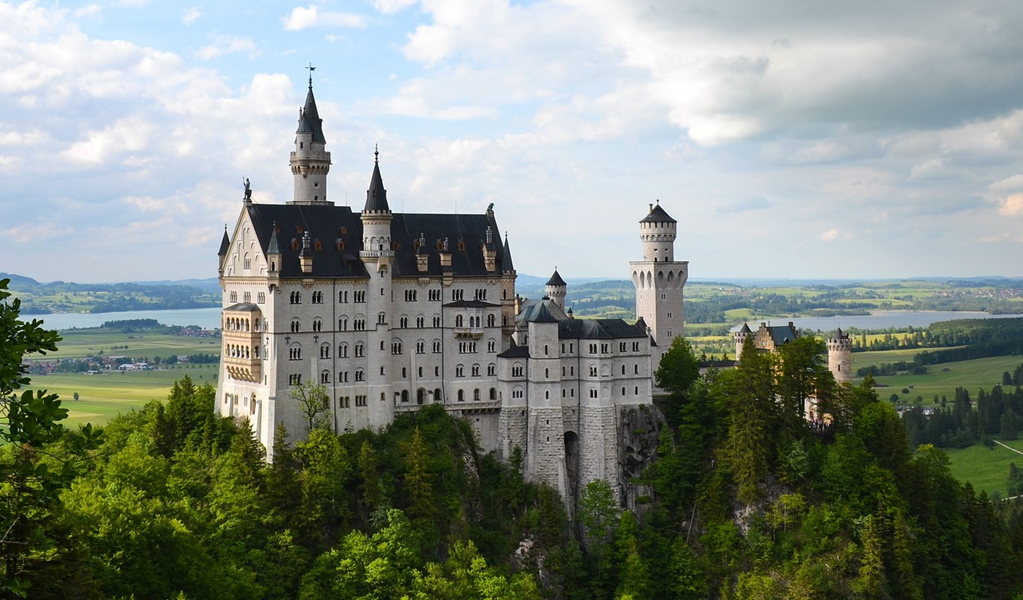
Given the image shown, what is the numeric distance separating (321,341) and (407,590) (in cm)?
2214

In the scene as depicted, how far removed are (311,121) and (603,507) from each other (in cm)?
4223

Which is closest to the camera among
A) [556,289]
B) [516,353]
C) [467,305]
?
[516,353]

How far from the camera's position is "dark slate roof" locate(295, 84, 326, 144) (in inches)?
3959

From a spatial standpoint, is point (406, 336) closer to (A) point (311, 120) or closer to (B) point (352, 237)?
(B) point (352, 237)

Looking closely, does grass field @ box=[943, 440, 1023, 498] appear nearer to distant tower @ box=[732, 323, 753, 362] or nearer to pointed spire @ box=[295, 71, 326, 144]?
distant tower @ box=[732, 323, 753, 362]

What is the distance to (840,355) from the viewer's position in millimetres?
116812

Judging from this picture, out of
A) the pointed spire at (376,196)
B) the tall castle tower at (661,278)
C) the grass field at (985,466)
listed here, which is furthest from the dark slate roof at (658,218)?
the grass field at (985,466)

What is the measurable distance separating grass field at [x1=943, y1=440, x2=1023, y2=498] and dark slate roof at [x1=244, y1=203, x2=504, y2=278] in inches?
4104

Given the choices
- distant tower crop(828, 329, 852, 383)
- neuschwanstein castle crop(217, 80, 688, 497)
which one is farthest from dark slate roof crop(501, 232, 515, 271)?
distant tower crop(828, 329, 852, 383)

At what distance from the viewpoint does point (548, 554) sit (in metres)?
93.4

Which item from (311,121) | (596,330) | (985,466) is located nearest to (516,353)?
(596,330)

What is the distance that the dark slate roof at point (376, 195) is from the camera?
311ft

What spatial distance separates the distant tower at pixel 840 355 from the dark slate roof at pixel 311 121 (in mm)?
55610

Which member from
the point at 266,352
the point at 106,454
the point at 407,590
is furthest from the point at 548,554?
the point at 106,454
